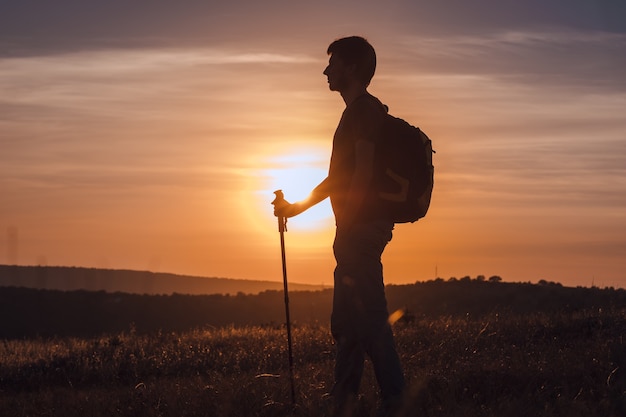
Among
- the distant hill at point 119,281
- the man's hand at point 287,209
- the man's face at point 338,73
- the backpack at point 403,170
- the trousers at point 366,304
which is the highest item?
the distant hill at point 119,281

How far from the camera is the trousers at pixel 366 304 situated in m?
7.34

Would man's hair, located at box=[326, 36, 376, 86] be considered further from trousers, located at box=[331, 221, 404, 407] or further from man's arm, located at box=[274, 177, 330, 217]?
trousers, located at box=[331, 221, 404, 407]

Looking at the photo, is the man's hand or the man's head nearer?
the man's head

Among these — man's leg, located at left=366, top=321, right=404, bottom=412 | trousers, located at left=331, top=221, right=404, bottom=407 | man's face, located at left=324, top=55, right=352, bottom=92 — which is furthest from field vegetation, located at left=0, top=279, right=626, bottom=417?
man's face, located at left=324, top=55, right=352, bottom=92

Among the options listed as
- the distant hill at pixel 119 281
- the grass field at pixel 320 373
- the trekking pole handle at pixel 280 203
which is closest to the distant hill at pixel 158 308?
the grass field at pixel 320 373

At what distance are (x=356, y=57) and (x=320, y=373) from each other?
415 centimetres

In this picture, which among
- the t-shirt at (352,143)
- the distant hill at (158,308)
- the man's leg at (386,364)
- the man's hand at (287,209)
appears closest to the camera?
the t-shirt at (352,143)

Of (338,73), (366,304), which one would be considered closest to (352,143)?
(338,73)

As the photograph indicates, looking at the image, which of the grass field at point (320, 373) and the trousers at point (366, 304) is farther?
the grass field at point (320, 373)

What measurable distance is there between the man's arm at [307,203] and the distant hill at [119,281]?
165382 mm

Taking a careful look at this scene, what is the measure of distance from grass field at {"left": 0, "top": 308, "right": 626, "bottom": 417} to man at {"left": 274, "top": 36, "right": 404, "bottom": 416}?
264mm

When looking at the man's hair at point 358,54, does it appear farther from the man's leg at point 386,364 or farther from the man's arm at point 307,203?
the man's leg at point 386,364

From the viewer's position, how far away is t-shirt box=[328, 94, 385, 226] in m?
7.26

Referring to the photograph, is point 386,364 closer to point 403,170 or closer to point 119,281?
point 403,170
